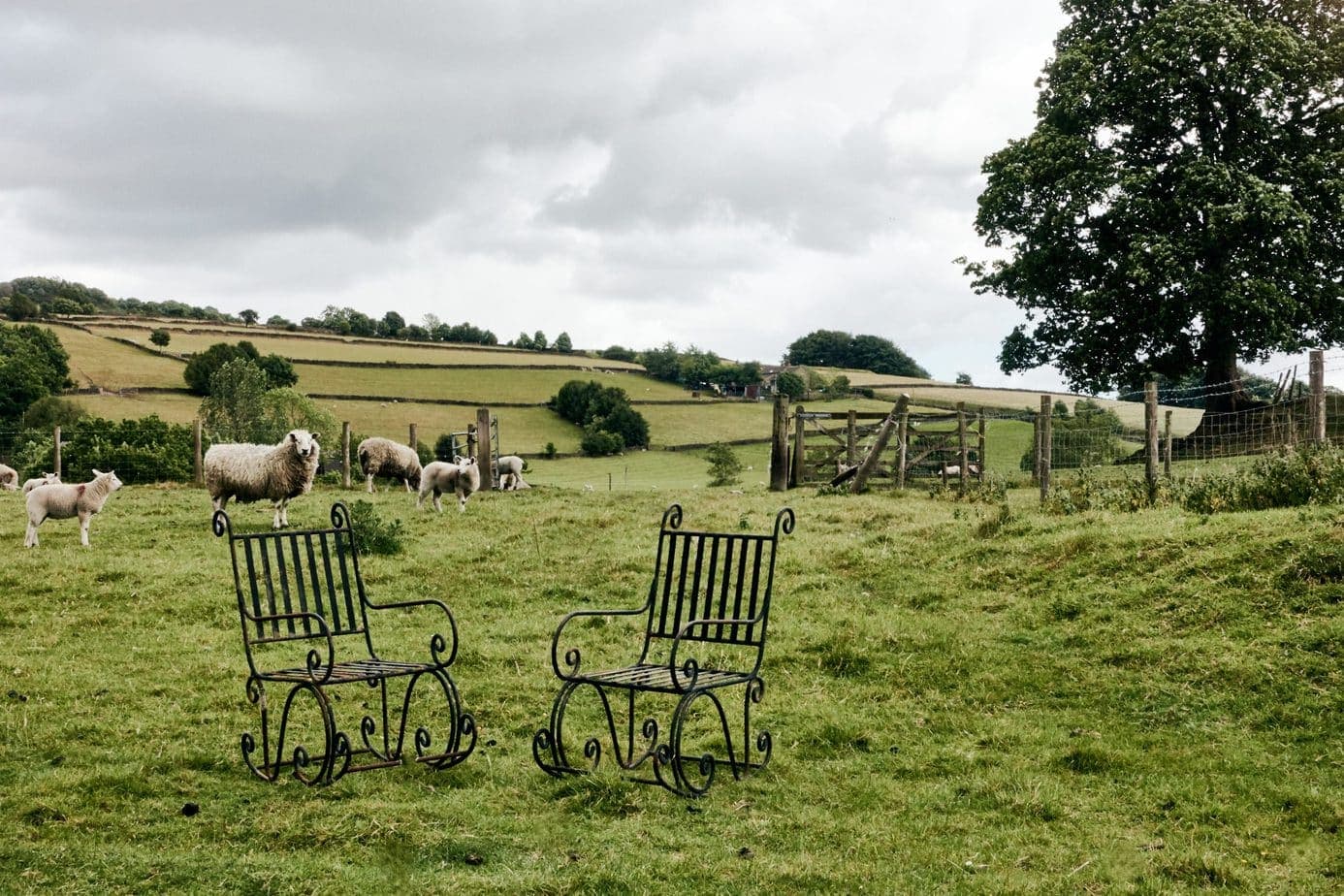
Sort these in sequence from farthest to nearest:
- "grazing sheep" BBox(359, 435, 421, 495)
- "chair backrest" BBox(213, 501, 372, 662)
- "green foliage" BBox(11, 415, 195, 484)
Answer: "green foliage" BBox(11, 415, 195, 484) → "grazing sheep" BBox(359, 435, 421, 495) → "chair backrest" BBox(213, 501, 372, 662)

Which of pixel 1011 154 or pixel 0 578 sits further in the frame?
pixel 1011 154

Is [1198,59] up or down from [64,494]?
up

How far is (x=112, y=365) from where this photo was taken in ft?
221

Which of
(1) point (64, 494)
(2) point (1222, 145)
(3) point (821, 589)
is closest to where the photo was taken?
(3) point (821, 589)

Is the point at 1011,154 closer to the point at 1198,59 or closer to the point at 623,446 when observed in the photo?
the point at 1198,59

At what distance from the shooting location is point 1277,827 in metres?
Result: 6.91

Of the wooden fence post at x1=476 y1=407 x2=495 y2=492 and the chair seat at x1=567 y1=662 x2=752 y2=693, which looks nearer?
the chair seat at x1=567 y1=662 x2=752 y2=693

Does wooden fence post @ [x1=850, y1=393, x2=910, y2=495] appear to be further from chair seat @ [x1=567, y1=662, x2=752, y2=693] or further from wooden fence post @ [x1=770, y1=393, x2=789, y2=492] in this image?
chair seat @ [x1=567, y1=662, x2=752, y2=693]

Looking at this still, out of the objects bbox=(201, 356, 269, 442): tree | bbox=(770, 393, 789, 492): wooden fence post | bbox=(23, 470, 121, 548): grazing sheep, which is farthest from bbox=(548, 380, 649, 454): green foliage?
bbox=(23, 470, 121, 548): grazing sheep

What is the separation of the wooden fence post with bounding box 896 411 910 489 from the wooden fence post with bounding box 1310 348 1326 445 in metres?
10.4

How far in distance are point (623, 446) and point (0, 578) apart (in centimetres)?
4423

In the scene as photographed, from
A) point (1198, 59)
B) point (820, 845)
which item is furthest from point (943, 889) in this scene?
point (1198, 59)

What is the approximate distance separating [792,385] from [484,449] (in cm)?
3964

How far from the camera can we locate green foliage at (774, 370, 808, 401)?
208 feet
